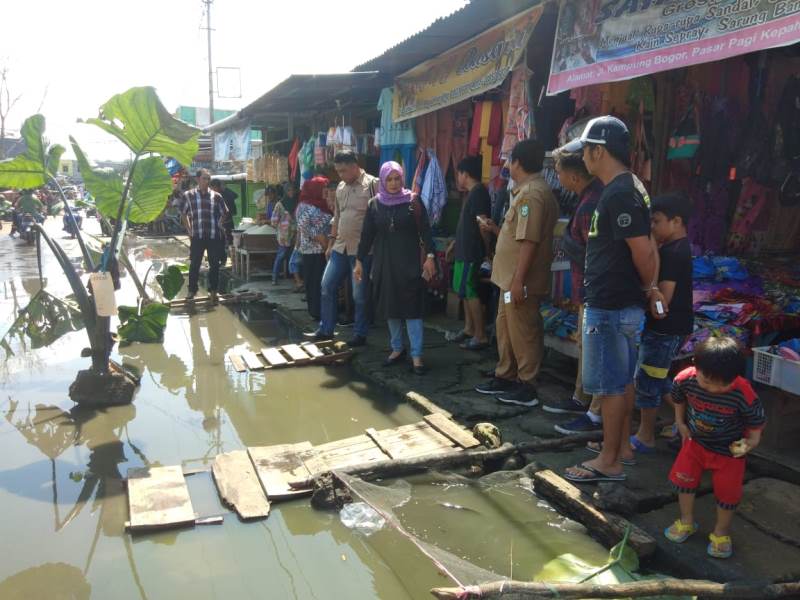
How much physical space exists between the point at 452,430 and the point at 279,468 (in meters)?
1.13

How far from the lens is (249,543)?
3.27m

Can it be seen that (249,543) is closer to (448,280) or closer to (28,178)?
(28,178)

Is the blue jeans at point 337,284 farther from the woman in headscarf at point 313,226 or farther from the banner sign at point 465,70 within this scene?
the banner sign at point 465,70

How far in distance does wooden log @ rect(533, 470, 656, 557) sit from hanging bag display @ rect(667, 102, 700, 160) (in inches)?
113

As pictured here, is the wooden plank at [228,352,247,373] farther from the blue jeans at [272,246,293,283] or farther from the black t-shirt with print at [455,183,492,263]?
the blue jeans at [272,246,293,283]

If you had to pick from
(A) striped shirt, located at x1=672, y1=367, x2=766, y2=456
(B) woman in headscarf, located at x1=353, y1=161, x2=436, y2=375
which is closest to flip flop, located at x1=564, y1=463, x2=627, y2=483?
(A) striped shirt, located at x1=672, y1=367, x2=766, y2=456

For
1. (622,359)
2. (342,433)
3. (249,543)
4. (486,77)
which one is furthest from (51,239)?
(622,359)

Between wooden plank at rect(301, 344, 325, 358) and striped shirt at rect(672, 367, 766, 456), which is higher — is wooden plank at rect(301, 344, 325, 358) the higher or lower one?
the lower one

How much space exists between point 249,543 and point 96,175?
3471mm

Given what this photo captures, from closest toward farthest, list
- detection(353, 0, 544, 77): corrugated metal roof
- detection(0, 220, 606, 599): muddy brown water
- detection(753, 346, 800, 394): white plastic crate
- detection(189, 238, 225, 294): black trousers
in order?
detection(0, 220, 606, 599): muddy brown water
detection(753, 346, 800, 394): white plastic crate
detection(353, 0, 544, 77): corrugated metal roof
detection(189, 238, 225, 294): black trousers

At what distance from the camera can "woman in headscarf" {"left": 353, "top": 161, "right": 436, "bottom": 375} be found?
219 inches

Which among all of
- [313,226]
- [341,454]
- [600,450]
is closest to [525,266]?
[600,450]

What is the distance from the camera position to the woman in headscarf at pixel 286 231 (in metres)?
10.5

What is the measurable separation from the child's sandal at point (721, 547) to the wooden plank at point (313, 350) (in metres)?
4.18
